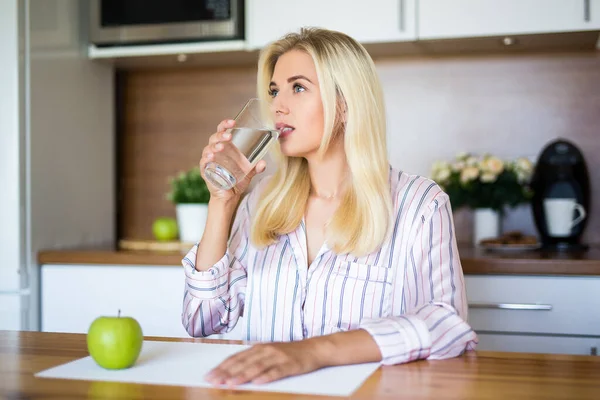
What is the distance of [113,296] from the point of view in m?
2.51

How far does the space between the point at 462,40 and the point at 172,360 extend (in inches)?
67.0

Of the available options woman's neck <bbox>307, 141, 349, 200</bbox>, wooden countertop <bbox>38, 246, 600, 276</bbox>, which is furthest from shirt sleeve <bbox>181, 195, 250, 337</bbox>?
wooden countertop <bbox>38, 246, 600, 276</bbox>

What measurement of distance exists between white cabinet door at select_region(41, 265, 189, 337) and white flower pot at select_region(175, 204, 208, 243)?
0.92ft

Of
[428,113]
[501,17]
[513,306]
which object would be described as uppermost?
[501,17]

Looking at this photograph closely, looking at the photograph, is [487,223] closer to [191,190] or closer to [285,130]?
[191,190]

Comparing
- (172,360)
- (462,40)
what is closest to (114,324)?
(172,360)

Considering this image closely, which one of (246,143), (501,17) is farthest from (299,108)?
(501,17)

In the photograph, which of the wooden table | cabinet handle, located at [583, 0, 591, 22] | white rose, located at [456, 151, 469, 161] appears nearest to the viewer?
the wooden table

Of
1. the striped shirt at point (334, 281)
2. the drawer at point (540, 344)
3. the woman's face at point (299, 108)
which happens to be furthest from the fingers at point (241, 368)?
the drawer at point (540, 344)

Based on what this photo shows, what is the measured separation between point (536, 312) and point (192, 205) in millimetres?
1210

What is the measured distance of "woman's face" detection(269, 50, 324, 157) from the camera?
163cm

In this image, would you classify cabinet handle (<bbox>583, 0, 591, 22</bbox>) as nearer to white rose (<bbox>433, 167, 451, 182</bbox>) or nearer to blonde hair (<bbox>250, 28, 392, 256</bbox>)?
white rose (<bbox>433, 167, 451, 182</bbox>)

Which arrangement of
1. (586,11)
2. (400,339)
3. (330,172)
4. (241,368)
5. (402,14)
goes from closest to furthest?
1. (241,368)
2. (400,339)
3. (330,172)
4. (586,11)
5. (402,14)

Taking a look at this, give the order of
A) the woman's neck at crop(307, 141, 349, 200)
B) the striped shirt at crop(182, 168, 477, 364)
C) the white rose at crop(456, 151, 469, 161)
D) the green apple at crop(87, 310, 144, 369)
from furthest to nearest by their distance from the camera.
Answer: the white rose at crop(456, 151, 469, 161), the woman's neck at crop(307, 141, 349, 200), the striped shirt at crop(182, 168, 477, 364), the green apple at crop(87, 310, 144, 369)
